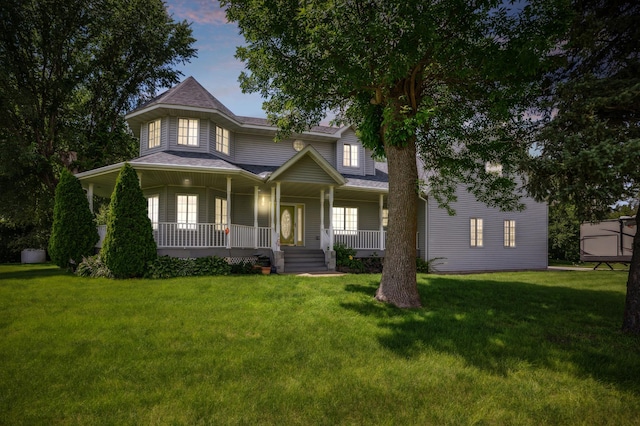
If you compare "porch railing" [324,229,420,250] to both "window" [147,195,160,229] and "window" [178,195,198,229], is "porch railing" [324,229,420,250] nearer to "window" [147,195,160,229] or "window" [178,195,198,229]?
"window" [178,195,198,229]

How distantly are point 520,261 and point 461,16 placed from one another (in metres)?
15.4

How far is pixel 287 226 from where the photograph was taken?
1702cm

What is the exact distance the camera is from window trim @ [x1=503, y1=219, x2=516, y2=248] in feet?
62.1

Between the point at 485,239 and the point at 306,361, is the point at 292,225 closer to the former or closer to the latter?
the point at 485,239

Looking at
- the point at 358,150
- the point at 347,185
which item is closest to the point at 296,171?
the point at 347,185

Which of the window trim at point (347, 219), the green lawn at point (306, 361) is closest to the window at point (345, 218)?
the window trim at point (347, 219)

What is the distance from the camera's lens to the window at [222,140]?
53.0 ft

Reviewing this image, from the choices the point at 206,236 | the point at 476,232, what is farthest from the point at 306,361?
the point at 476,232

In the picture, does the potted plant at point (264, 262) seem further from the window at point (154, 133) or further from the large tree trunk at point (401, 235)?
the window at point (154, 133)

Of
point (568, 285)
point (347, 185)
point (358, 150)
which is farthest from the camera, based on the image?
point (358, 150)

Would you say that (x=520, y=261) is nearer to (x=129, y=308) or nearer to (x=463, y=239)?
(x=463, y=239)

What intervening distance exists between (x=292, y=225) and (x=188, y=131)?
610cm

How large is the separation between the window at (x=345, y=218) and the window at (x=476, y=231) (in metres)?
5.75

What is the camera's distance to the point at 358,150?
19.0 metres
